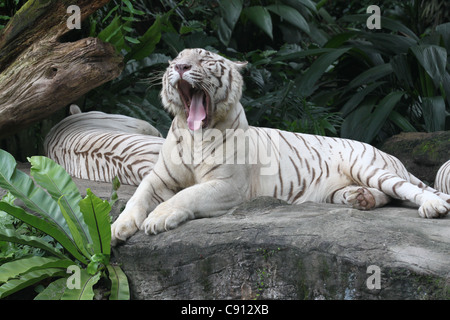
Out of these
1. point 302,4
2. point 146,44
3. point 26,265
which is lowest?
point 26,265

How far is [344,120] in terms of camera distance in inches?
272

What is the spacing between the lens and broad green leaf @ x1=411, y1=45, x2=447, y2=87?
6496mm

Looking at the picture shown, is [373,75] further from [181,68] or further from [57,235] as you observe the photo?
[57,235]

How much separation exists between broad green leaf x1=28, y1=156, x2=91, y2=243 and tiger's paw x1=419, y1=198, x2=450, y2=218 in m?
2.12

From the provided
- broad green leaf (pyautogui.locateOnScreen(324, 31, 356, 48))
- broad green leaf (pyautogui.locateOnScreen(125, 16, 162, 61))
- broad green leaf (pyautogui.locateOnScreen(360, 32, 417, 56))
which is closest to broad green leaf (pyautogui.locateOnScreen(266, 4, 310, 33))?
broad green leaf (pyautogui.locateOnScreen(324, 31, 356, 48))

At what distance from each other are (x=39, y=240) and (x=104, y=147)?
1.59m

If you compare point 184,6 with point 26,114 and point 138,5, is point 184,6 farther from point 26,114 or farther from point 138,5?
point 26,114

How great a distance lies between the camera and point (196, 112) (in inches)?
153

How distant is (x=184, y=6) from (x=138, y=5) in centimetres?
74

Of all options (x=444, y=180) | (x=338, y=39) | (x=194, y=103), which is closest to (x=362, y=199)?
(x=444, y=180)

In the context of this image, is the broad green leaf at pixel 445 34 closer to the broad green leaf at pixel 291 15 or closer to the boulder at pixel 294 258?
the broad green leaf at pixel 291 15

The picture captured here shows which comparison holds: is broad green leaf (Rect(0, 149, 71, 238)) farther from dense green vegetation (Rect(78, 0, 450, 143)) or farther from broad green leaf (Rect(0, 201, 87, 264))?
dense green vegetation (Rect(78, 0, 450, 143))

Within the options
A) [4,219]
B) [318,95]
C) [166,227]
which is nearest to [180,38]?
[318,95]

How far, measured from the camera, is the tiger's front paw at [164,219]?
3.45 meters
